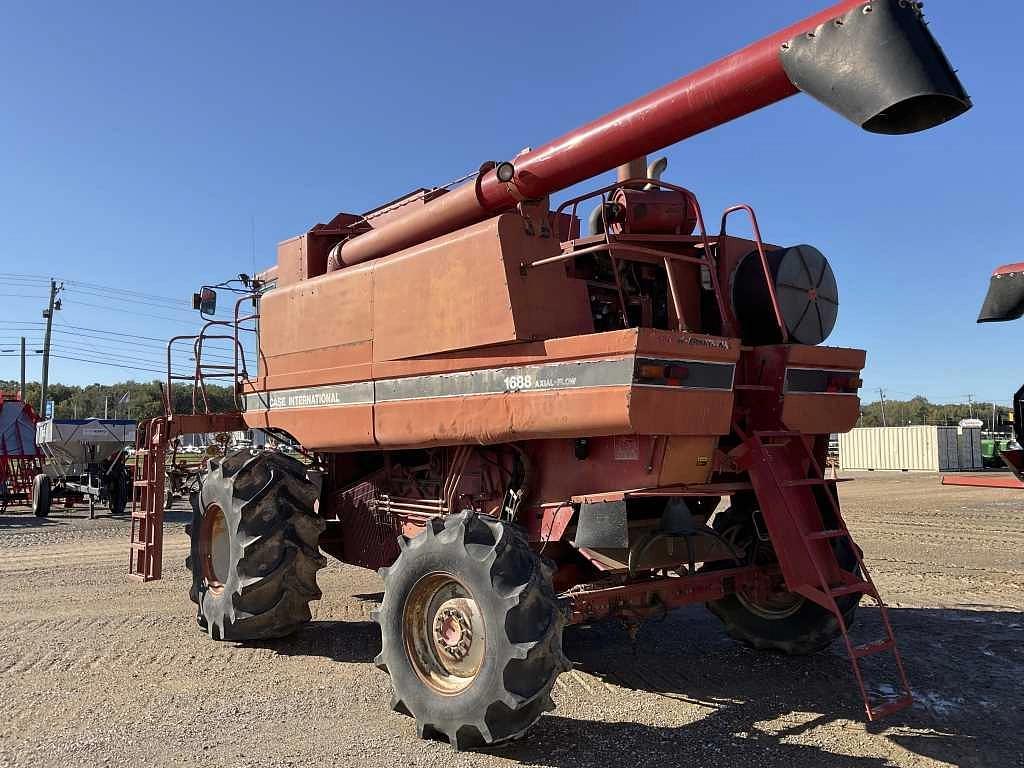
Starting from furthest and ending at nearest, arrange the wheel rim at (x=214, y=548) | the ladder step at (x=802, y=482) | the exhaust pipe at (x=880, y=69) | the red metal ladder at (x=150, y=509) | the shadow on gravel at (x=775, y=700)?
the red metal ladder at (x=150, y=509) < the wheel rim at (x=214, y=548) < the ladder step at (x=802, y=482) < the shadow on gravel at (x=775, y=700) < the exhaust pipe at (x=880, y=69)

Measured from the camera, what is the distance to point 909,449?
38.4 metres

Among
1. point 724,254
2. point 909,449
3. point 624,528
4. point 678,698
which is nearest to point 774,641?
point 678,698

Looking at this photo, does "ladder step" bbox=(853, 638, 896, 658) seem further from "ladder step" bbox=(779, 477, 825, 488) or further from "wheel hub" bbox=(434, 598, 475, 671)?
"wheel hub" bbox=(434, 598, 475, 671)

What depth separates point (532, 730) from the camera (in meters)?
4.75

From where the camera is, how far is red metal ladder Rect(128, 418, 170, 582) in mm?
7375

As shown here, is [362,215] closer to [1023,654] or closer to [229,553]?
[229,553]

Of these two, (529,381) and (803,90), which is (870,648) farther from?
(803,90)

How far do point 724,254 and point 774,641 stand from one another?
9.72 ft

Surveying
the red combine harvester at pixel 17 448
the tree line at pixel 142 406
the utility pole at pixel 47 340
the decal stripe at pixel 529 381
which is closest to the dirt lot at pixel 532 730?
the decal stripe at pixel 529 381

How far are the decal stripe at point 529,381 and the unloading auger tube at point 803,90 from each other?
1187 millimetres

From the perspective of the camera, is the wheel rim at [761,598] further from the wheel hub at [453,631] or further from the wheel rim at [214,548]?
the wheel rim at [214,548]

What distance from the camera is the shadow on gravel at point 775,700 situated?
445cm

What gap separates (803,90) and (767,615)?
4.14 metres

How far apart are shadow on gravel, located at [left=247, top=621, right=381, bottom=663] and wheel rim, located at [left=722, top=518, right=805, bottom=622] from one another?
296 centimetres
